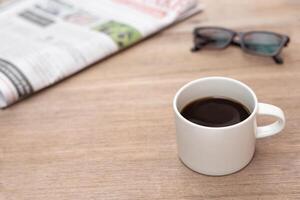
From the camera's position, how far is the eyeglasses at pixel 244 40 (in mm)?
801

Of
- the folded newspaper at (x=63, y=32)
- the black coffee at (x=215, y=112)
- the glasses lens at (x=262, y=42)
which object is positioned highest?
the black coffee at (x=215, y=112)

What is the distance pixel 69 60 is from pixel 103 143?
22cm

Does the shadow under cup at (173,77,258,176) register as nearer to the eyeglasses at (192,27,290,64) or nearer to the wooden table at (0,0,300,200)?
the wooden table at (0,0,300,200)

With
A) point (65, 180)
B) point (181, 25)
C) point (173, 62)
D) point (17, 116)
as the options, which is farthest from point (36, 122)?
point (181, 25)

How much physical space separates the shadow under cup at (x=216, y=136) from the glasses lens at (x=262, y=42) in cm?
23

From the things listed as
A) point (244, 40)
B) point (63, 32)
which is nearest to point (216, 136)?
point (244, 40)

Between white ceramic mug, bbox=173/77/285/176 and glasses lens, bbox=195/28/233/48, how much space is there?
24 cm

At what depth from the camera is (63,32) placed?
87 centimetres

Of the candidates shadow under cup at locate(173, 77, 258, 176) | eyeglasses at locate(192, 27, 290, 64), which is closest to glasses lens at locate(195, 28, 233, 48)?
eyeglasses at locate(192, 27, 290, 64)

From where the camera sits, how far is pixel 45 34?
867mm

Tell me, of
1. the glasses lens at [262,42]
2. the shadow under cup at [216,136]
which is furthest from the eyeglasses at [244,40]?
the shadow under cup at [216,136]

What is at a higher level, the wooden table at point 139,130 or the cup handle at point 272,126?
the cup handle at point 272,126

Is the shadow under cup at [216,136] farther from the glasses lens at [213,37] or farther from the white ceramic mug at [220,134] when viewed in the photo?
the glasses lens at [213,37]

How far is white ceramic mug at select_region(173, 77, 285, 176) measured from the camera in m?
0.53
